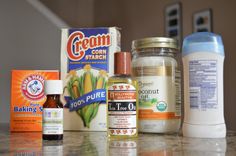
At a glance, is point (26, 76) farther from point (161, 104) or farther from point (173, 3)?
point (173, 3)

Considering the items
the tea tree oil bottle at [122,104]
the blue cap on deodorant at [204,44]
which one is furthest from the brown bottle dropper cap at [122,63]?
the blue cap on deodorant at [204,44]

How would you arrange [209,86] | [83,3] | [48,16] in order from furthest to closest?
1. [83,3]
2. [48,16]
3. [209,86]

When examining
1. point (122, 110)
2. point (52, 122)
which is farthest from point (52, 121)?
point (122, 110)

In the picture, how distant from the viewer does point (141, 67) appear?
0.81 meters

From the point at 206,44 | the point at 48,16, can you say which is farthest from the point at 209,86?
the point at 48,16

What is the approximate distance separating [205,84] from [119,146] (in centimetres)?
23

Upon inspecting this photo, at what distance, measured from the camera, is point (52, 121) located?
0.69m

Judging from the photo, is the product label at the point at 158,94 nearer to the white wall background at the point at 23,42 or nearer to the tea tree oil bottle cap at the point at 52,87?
the tea tree oil bottle cap at the point at 52,87

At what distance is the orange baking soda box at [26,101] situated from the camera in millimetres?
871

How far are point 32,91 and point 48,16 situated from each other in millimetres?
637

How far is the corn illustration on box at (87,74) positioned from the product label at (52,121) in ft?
0.64

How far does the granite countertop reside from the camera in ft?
1.84

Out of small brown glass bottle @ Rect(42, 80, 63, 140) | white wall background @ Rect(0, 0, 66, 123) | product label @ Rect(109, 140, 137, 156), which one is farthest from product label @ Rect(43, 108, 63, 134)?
white wall background @ Rect(0, 0, 66, 123)

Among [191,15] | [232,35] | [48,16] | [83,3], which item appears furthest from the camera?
[83,3]
